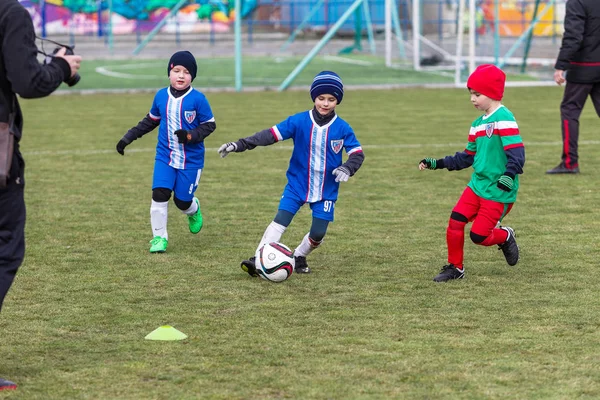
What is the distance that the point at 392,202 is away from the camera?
1012 cm

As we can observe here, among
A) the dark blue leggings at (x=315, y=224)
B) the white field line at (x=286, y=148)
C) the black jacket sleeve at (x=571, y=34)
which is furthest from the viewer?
the white field line at (x=286, y=148)

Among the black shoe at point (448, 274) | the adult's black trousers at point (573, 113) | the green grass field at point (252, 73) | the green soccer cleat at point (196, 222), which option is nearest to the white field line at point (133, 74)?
the green grass field at point (252, 73)

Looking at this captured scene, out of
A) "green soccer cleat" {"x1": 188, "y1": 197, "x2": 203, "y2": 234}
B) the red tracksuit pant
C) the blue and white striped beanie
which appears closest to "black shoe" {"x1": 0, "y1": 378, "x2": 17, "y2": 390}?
the blue and white striped beanie

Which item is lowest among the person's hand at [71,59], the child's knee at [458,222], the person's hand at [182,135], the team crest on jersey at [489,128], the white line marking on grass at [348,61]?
the white line marking on grass at [348,61]

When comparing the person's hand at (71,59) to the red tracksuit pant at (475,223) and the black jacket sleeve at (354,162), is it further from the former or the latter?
the red tracksuit pant at (475,223)

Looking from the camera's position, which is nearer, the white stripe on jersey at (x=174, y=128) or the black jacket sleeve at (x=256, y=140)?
the black jacket sleeve at (x=256, y=140)

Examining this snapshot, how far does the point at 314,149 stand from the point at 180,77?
53.2 inches

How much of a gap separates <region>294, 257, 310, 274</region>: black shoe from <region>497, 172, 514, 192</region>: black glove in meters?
1.47

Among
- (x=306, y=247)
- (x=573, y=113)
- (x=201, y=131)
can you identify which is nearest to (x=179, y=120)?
(x=201, y=131)

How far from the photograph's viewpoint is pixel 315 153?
7223mm

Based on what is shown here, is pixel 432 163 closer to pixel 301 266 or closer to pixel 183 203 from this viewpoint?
pixel 301 266

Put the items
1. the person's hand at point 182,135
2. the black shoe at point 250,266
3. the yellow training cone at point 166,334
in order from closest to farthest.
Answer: the yellow training cone at point 166,334, the black shoe at point 250,266, the person's hand at point 182,135

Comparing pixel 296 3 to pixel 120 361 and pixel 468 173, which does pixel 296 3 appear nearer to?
pixel 468 173

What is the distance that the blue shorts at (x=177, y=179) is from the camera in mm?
8172
